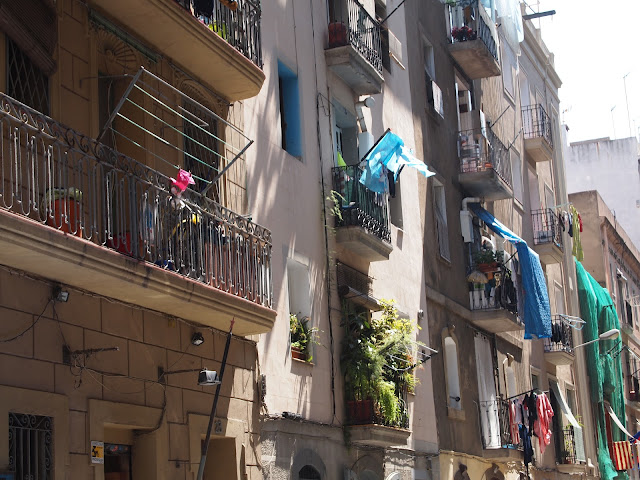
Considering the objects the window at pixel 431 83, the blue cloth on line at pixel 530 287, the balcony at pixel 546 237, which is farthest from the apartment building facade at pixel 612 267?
the window at pixel 431 83

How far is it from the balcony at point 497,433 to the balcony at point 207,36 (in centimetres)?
1207

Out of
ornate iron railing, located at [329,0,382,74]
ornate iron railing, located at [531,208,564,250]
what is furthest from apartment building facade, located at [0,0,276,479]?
ornate iron railing, located at [531,208,564,250]

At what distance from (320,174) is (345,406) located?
3704 mm

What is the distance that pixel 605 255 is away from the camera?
146ft

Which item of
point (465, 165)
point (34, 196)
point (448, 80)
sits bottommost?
point (34, 196)

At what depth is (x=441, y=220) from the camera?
25.2m

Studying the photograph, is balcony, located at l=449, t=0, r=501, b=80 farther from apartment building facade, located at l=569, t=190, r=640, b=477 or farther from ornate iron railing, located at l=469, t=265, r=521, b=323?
apartment building facade, located at l=569, t=190, r=640, b=477

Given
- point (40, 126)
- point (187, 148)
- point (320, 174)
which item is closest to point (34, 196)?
point (40, 126)

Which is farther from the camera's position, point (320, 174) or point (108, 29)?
point (320, 174)

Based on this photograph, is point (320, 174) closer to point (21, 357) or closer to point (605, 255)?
point (21, 357)

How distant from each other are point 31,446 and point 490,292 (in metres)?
16.7

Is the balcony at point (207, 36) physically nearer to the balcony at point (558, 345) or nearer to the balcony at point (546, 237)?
the balcony at point (558, 345)

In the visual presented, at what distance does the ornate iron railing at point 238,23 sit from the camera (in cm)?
1491

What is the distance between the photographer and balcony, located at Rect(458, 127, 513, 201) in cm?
2673
